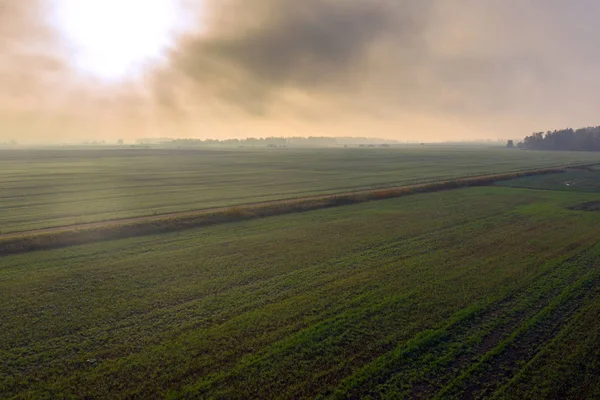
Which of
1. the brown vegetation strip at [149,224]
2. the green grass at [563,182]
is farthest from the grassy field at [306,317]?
the green grass at [563,182]

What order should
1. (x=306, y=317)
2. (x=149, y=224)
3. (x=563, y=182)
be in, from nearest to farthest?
(x=306, y=317) < (x=149, y=224) < (x=563, y=182)

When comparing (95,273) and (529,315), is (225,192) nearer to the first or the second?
(95,273)

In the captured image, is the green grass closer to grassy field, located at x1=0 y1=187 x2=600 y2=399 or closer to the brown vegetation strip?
the brown vegetation strip

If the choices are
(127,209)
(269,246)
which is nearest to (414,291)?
(269,246)

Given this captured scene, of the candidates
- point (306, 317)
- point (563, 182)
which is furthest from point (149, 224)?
point (563, 182)

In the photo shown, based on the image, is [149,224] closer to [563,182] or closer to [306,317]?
[306,317]

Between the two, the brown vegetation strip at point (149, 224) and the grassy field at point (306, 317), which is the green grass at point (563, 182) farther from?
the grassy field at point (306, 317)

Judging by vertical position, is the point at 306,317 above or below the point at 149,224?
below

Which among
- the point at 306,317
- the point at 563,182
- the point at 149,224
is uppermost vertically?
the point at 563,182

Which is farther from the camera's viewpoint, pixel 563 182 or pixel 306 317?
pixel 563 182
